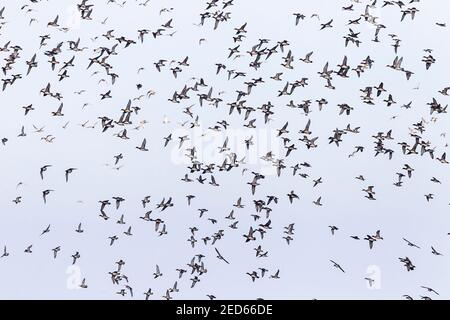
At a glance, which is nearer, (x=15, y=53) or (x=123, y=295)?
(x=15, y=53)

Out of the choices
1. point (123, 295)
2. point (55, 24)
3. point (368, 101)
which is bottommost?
point (123, 295)
